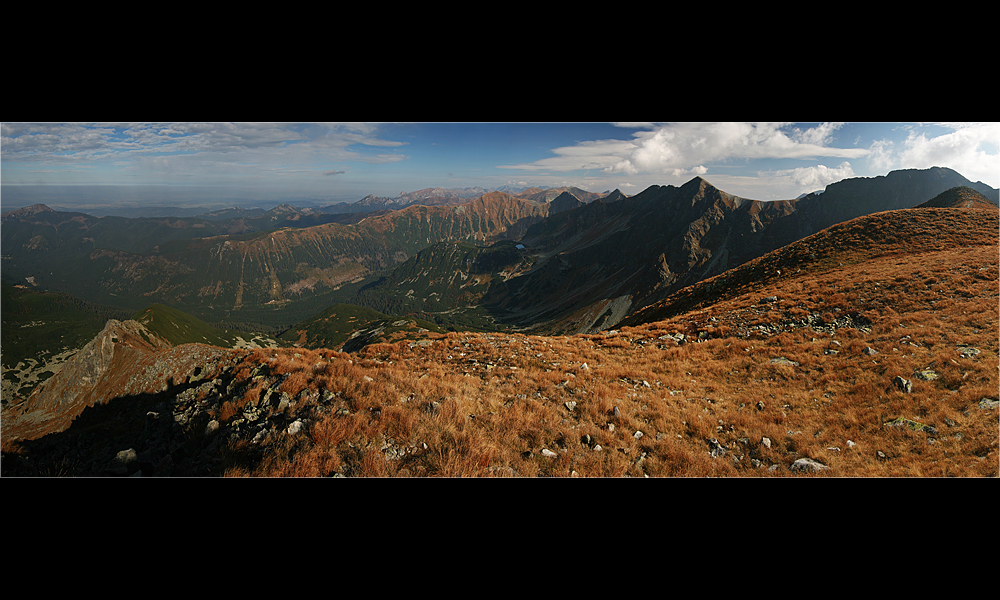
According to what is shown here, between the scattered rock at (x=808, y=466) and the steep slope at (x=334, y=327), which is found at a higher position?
the scattered rock at (x=808, y=466)

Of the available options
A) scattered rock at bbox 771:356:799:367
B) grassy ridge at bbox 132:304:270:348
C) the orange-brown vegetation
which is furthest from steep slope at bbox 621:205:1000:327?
grassy ridge at bbox 132:304:270:348

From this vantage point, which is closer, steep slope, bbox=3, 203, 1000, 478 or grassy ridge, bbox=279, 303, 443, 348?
steep slope, bbox=3, 203, 1000, 478

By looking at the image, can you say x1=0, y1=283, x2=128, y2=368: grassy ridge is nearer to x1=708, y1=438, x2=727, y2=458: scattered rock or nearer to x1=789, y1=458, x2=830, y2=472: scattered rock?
x1=708, y1=438, x2=727, y2=458: scattered rock

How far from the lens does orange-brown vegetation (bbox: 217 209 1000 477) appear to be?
5098 mm

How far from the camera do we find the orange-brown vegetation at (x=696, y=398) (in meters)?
5.10

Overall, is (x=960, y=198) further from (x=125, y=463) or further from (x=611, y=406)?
(x=125, y=463)

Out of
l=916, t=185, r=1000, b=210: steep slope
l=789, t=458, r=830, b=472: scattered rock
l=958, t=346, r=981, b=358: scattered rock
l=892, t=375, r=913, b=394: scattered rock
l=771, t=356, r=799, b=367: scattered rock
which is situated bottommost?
l=789, t=458, r=830, b=472: scattered rock

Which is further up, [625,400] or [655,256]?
[655,256]

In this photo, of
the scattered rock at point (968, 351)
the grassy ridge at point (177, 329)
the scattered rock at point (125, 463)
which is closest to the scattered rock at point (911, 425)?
the scattered rock at point (968, 351)

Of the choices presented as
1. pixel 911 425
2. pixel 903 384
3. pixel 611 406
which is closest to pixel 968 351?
pixel 903 384

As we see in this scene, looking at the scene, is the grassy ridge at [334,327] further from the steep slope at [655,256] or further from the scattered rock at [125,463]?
the scattered rock at [125,463]

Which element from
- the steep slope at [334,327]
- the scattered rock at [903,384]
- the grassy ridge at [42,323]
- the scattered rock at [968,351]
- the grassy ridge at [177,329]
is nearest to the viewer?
the scattered rock at [903,384]

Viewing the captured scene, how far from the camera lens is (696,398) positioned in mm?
7668
